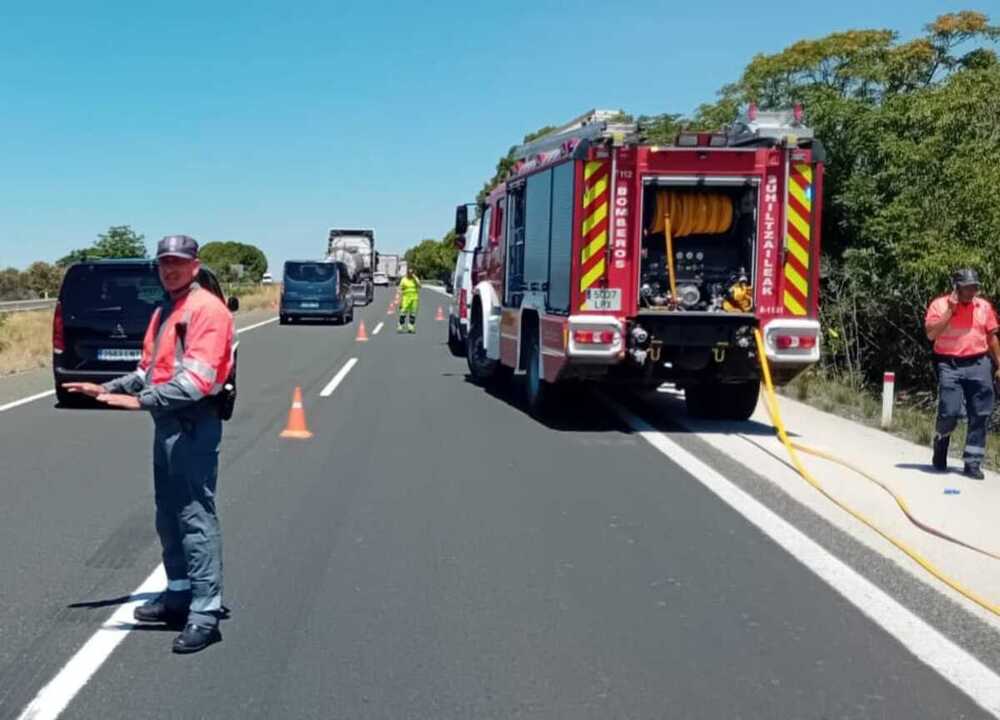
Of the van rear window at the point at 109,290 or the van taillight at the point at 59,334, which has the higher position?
the van rear window at the point at 109,290

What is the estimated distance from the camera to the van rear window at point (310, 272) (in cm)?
3547

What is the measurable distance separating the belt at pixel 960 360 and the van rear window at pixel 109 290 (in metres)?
8.29

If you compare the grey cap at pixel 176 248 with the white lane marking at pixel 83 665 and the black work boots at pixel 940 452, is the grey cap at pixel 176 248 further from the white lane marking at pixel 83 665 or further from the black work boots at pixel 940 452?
the black work boots at pixel 940 452

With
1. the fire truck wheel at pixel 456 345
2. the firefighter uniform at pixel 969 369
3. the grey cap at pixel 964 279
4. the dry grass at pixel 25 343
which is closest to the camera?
the grey cap at pixel 964 279

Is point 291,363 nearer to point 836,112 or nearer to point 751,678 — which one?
point 836,112

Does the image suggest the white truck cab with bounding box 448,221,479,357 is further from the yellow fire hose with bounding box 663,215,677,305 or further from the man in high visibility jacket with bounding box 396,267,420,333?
the yellow fire hose with bounding box 663,215,677,305

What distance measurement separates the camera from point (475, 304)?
16.4 metres

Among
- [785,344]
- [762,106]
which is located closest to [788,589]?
[785,344]

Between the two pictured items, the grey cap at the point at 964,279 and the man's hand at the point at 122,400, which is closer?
the man's hand at the point at 122,400

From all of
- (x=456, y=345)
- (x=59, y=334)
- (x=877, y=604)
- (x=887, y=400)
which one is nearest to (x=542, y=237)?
(x=887, y=400)

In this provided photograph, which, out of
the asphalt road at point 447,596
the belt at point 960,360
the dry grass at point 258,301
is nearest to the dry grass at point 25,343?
the asphalt road at point 447,596

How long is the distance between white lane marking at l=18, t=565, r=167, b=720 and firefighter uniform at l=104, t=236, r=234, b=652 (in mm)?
375

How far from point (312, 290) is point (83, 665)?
3104 cm

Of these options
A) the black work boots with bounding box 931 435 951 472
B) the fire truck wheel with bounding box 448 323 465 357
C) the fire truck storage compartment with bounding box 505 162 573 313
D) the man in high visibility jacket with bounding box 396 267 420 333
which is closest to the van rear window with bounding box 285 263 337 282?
the man in high visibility jacket with bounding box 396 267 420 333
